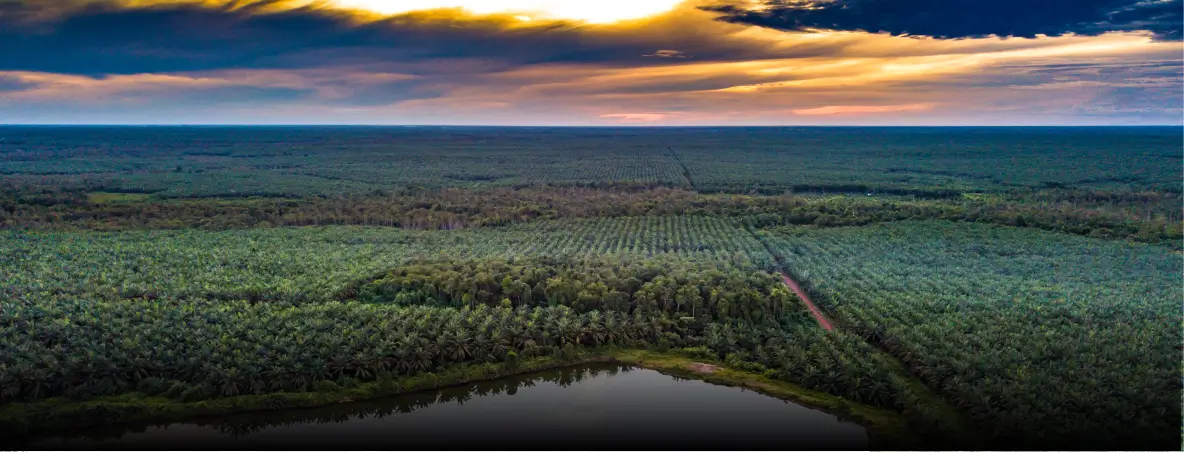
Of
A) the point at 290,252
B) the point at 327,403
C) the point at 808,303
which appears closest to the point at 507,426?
the point at 327,403

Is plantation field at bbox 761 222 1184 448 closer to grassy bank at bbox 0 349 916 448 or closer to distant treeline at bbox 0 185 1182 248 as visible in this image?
grassy bank at bbox 0 349 916 448

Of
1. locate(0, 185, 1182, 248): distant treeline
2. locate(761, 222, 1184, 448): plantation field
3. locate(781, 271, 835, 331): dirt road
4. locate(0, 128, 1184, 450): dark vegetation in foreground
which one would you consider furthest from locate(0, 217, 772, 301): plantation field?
locate(761, 222, 1184, 448): plantation field

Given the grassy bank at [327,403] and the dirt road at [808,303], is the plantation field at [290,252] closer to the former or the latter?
the dirt road at [808,303]

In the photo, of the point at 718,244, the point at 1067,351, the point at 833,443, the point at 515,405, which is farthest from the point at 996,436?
the point at 718,244

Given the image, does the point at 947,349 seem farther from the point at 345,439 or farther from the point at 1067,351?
the point at 345,439

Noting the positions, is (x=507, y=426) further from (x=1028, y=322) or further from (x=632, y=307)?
(x=1028, y=322)
